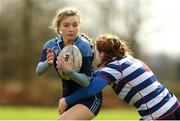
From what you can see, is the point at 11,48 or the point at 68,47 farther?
the point at 11,48

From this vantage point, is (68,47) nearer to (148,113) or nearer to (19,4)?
(148,113)

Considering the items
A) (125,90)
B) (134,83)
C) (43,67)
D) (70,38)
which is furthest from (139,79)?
(43,67)

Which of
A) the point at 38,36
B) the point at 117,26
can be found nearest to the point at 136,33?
the point at 117,26

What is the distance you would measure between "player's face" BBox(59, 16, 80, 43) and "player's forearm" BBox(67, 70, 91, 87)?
478 millimetres

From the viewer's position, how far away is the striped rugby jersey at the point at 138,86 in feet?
22.6

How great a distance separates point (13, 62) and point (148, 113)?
3078 centimetres

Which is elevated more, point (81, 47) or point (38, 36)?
point (81, 47)

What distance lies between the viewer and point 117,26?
38812mm

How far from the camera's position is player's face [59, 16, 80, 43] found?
704 centimetres

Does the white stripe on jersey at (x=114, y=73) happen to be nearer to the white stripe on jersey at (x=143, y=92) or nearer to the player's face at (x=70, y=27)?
the white stripe on jersey at (x=143, y=92)

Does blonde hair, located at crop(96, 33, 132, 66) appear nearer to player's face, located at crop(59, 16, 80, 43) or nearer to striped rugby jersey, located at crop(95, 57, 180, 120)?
striped rugby jersey, located at crop(95, 57, 180, 120)

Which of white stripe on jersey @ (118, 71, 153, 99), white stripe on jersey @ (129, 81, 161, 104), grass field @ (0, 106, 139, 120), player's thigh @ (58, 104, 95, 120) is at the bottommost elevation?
grass field @ (0, 106, 139, 120)

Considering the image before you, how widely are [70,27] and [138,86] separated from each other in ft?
3.33

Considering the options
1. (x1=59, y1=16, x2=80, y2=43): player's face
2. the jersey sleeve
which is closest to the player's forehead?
(x1=59, y1=16, x2=80, y2=43): player's face
